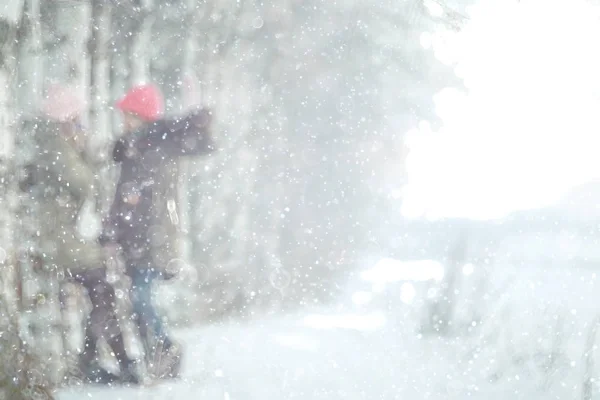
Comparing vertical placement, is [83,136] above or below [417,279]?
below

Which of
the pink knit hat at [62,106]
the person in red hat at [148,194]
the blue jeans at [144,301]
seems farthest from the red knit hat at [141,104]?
the blue jeans at [144,301]

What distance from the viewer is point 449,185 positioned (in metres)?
12.1

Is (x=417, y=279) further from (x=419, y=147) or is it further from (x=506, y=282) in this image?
(x=419, y=147)

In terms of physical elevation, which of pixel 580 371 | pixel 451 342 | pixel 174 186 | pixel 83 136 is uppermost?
pixel 83 136

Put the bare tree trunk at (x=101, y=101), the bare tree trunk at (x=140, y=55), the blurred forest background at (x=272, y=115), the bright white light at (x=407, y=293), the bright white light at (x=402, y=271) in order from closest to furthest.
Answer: the bare tree trunk at (x=101, y=101) < the blurred forest background at (x=272, y=115) < the bright white light at (x=407, y=293) < the bare tree trunk at (x=140, y=55) < the bright white light at (x=402, y=271)

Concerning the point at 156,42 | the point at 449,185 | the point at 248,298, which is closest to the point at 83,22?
the point at 156,42

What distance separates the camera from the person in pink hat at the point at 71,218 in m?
3.85

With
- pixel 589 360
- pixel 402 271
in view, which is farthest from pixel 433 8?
pixel 402 271

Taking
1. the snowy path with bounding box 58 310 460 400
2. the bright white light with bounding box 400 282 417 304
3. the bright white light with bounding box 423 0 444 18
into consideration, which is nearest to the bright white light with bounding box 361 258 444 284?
the bright white light with bounding box 400 282 417 304

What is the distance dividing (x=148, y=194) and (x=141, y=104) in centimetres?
53

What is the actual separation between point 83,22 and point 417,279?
593cm

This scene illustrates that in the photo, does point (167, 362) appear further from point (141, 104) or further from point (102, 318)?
point (141, 104)

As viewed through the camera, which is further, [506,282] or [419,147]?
[419,147]

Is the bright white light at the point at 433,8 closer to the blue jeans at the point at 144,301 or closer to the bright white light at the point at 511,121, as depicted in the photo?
the blue jeans at the point at 144,301
